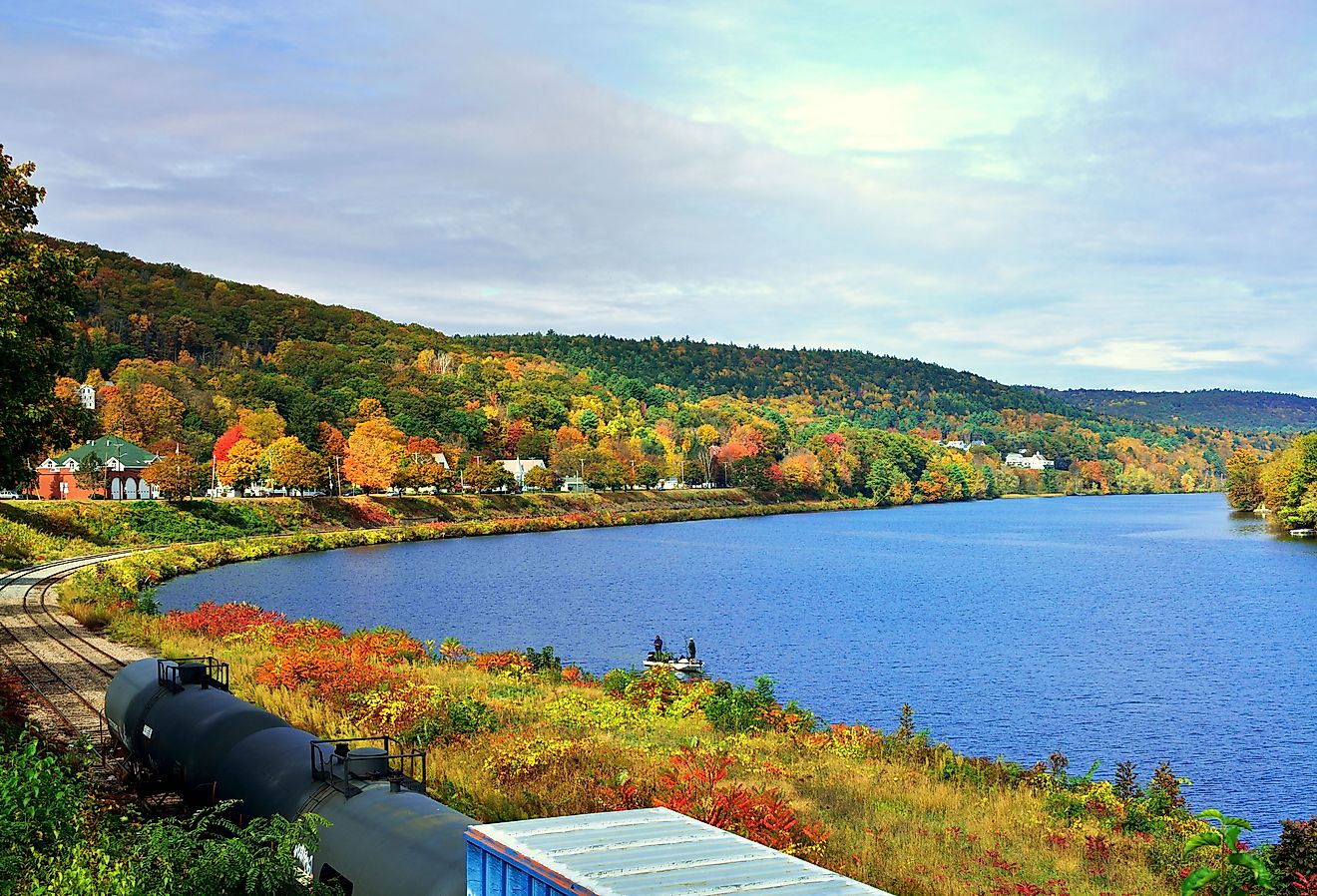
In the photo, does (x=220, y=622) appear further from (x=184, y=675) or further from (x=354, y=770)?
(x=354, y=770)

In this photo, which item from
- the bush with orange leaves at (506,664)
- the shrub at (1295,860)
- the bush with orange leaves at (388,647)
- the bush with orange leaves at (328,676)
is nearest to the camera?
the shrub at (1295,860)

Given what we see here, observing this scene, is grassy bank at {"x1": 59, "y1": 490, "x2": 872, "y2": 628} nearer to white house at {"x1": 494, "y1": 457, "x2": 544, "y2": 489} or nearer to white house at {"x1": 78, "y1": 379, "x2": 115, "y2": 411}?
white house at {"x1": 494, "y1": 457, "x2": 544, "y2": 489}

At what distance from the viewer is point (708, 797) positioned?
60.0ft

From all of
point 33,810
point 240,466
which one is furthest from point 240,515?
point 33,810

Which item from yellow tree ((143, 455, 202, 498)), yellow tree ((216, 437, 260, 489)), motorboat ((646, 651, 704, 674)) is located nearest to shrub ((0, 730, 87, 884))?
motorboat ((646, 651, 704, 674))

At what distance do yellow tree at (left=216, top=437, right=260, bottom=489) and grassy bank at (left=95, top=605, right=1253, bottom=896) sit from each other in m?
85.6

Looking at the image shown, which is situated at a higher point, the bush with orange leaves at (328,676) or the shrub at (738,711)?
the bush with orange leaves at (328,676)

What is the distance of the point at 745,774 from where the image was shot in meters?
24.1

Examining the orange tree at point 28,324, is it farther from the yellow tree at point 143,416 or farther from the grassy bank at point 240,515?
the yellow tree at point 143,416

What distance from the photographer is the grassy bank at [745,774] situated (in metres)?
17.7

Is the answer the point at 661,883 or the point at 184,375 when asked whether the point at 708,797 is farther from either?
the point at 184,375

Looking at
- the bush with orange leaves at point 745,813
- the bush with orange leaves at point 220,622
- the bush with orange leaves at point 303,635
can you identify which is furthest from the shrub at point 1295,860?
the bush with orange leaves at point 220,622

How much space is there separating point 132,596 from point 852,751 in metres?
39.2

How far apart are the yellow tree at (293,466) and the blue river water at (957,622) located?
55.6 feet
